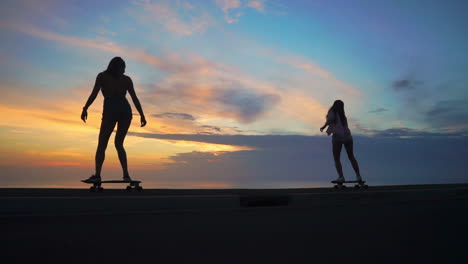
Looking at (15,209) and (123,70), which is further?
(123,70)

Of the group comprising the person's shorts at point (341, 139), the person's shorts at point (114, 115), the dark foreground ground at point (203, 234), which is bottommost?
the dark foreground ground at point (203, 234)

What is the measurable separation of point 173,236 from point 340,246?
144 cm

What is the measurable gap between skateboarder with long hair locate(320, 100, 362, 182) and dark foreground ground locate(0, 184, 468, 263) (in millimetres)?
6456

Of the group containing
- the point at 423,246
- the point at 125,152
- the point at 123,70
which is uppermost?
the point at 123,70

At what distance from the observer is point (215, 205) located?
24.2 ft

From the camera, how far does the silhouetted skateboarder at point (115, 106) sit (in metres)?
9.46

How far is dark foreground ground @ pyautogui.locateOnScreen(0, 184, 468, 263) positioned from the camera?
3.19m

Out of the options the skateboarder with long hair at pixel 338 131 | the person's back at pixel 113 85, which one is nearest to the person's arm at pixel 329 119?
the skateboarder with long hair at pixel 338 131

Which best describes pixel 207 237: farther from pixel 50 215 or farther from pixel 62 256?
pixel 50 215

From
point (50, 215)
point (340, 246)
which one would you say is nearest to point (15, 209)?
point (50, 215)

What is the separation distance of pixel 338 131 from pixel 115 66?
6893 mm

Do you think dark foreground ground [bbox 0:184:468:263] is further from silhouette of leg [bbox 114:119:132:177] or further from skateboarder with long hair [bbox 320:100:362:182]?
skateboarder with long hair [bbox 320:100:362:182]

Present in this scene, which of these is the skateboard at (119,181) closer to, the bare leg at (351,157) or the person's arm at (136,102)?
the person's arm at (136,102)

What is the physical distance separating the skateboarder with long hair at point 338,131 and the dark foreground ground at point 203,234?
646 cm
